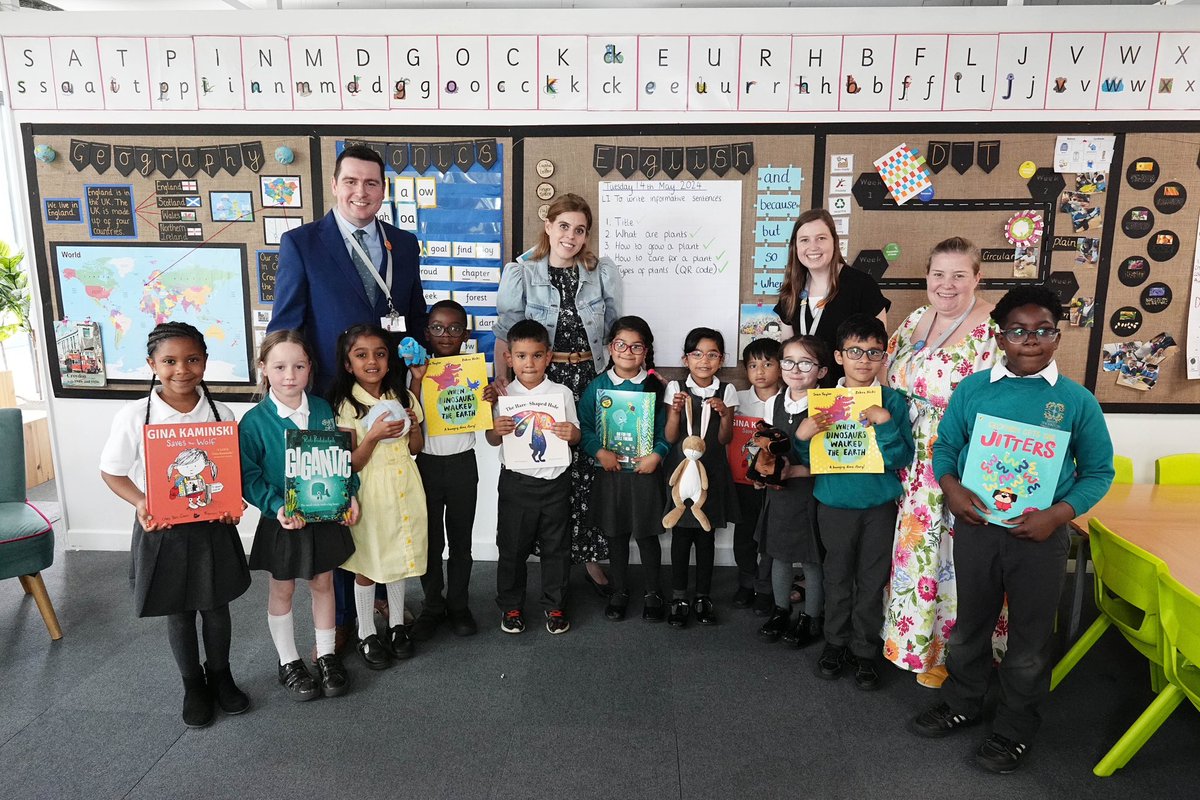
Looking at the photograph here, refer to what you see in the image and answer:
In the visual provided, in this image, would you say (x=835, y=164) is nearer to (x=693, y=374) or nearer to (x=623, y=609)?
(x=693, y=374)

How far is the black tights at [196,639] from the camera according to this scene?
2266 mm

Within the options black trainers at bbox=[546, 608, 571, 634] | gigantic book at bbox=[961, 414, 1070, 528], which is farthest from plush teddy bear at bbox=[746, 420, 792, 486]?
black trainers at bbox=[546, 608, 571, 634]

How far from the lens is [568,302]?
116 inches

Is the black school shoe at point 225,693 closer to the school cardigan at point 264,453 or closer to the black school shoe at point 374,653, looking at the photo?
the black school shoe at point 374,653

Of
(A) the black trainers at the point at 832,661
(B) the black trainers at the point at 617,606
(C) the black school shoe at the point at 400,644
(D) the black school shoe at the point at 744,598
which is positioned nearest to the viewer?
(A) the black trainers at the point at 832,661

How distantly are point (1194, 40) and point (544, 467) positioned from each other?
3839 mm

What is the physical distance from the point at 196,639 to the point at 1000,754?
2757mm

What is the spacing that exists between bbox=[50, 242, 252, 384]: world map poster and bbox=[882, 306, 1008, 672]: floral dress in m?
3.45

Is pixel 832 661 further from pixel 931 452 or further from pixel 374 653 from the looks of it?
pixel 374 653

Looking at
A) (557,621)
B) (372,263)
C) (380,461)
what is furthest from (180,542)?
(557,621)

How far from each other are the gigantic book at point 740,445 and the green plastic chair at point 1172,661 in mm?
1519

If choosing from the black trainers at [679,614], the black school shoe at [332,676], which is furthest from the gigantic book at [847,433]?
the black school shoe at [332,676]

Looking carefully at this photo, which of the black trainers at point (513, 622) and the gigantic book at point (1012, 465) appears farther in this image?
the black trainers at point (513, 622)

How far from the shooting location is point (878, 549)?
2490mm
